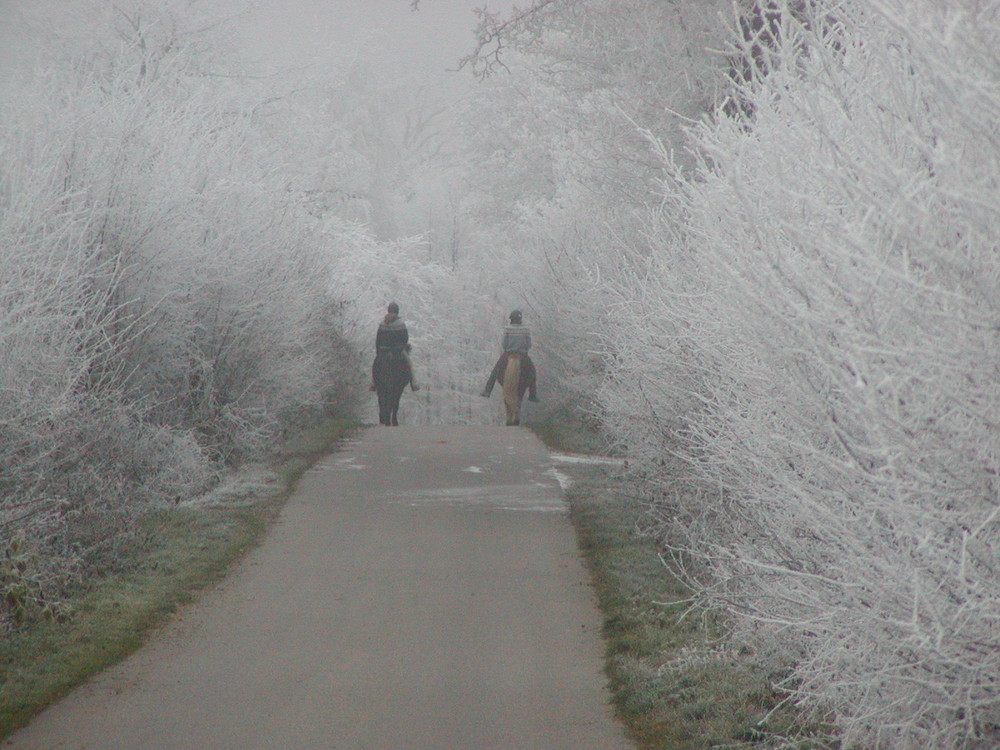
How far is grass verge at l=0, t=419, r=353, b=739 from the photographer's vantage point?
19.5 feet

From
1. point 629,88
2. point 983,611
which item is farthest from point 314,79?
point 983,611

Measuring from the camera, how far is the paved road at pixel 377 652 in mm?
5348

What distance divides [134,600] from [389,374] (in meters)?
13.2

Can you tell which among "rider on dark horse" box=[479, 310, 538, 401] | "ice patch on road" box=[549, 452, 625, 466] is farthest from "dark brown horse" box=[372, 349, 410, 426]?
"ice patch on road" box=[549, 452, 625, 466]

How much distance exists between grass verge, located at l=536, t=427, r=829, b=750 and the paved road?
0.47ft

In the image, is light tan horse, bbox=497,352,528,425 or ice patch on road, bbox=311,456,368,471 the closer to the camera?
ice patch on road, bbox=311,456,368,471

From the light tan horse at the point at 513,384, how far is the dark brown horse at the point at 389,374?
5.50ft

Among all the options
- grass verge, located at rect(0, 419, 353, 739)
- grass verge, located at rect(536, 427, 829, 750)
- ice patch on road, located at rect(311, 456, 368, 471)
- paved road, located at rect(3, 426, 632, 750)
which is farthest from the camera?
ice patch on road, located at rect(311, 456, 368, 471)

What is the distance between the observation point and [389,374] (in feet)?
68.0

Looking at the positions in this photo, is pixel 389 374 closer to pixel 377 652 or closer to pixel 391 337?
pixel 391 337

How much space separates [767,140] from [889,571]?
2542 millimetres

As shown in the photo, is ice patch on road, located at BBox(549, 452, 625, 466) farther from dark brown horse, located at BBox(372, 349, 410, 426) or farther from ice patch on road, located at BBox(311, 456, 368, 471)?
dark brown horse, located at BBox(372, 349, 410, 426)

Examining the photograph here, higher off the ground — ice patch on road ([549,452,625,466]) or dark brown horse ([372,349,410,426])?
dark brown horse ([372,349,410,426])

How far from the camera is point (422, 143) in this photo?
2309 inches
